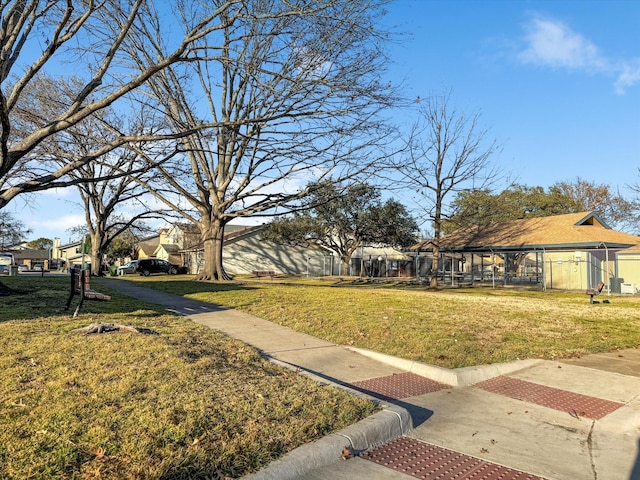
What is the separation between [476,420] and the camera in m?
5.01

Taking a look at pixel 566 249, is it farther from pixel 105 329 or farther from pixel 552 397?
pixel 105 329

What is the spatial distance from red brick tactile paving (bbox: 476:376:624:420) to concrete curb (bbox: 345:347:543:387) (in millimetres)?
136

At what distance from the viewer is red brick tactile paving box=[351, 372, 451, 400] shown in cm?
581

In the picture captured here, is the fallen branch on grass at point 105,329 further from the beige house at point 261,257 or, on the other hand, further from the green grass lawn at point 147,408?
the beige house at point 261,257

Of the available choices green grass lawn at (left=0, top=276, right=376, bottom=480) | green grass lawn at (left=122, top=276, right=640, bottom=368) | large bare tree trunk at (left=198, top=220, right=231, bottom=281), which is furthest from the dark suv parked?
green grass lawn at (left=0, top=276, right=376, bottom=480)

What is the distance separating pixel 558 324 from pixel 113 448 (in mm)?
10028

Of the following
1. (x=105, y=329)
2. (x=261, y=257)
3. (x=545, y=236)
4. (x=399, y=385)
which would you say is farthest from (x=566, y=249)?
(x=105, y=329)

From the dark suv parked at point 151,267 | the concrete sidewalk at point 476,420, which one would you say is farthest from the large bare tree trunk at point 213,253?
the dark suv parked at point 151,267

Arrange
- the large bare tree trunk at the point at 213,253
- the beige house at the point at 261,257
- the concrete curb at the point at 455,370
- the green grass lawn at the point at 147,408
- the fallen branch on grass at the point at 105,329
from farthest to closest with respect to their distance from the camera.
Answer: the beige house at the point at 261,257 < the large bare tree trunk at the point at 213,253 < the fallen branch on grass at the point at 105,329 < the concrete curb at the point at 455,370 < the green grass lawn at the point at 147,408

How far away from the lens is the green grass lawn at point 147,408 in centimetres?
323

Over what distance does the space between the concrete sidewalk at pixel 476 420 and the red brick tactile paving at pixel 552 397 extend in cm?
1

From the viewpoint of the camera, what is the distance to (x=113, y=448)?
11.1 ft

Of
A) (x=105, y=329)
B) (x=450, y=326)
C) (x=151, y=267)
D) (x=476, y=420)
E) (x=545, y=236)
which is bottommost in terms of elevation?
(x=476, y=420)

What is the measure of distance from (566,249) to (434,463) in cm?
3068
